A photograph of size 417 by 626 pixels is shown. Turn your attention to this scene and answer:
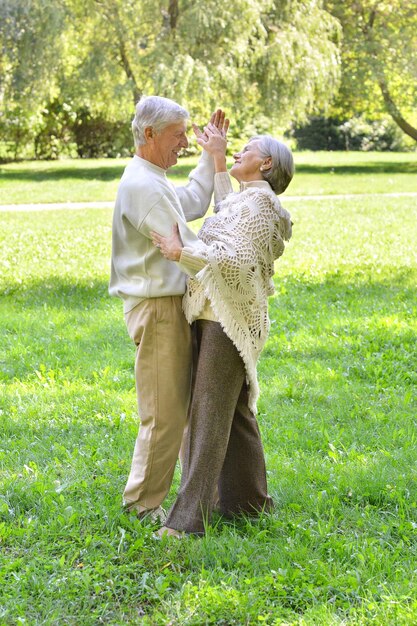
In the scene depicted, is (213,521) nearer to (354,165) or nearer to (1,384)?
(1,384)

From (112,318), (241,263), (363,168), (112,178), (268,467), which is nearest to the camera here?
(241,263)

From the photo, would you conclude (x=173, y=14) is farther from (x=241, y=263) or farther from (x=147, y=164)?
(x=241, y=263)

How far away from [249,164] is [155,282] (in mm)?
642

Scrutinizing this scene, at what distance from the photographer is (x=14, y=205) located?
1803 centimetres

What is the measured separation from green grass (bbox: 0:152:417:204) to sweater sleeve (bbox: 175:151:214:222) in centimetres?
1465

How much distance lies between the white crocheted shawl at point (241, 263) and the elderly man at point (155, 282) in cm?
13

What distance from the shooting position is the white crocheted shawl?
3.82 m

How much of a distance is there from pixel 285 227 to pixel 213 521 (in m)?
1.37

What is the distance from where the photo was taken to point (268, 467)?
16.2 feet

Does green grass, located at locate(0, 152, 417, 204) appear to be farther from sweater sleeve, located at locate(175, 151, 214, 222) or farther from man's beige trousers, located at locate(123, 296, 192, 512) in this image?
man's beige trousers, located at locate(123, 296, 192, 512)

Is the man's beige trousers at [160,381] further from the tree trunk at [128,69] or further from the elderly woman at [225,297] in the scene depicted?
the tree trunk at [128,69]

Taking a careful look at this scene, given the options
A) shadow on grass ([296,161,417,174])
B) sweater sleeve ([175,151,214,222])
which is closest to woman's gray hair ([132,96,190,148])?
sweater sleeve ([175,151,214,222])

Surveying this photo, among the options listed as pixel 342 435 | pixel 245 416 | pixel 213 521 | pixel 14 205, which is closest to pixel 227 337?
pixel 245 416

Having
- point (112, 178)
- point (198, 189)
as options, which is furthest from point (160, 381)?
point (112, 178)
